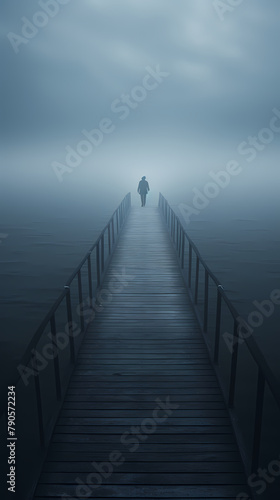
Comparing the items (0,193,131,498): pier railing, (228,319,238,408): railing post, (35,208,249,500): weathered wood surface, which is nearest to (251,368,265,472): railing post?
(35,208,249,500): weathered wood surface

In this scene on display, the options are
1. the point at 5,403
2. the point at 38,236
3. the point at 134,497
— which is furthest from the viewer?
the point at 38,236

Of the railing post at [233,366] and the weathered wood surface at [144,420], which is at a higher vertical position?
the railing post at [233,366]

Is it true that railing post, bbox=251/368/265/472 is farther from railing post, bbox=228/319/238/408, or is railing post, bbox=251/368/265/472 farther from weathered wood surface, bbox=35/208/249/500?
railing post, bbox=228/319/238/408

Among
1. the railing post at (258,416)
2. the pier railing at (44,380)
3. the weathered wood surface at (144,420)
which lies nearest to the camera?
the railing post at (258,416)

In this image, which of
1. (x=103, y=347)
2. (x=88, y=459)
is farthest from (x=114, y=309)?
(x=88, y=459)

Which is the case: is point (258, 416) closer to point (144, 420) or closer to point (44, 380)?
point (144, 420)

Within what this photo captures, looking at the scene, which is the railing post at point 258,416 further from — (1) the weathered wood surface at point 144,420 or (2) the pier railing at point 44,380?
(2) the pier railing at point 44,380

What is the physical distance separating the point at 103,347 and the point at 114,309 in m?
1.82

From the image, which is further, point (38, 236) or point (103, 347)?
point (38, 236)

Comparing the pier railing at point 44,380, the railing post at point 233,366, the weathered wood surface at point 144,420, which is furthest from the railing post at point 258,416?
the pier railing at point 44,380

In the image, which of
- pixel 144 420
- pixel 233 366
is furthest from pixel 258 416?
pixel 144 420

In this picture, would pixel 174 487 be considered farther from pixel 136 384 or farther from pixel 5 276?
pixel 5 276

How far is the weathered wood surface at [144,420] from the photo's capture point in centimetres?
352

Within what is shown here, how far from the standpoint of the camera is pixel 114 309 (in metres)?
8.00
